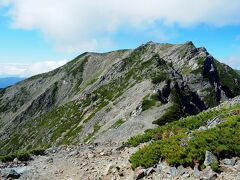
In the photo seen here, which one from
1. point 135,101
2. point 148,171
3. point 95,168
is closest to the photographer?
point 148,171

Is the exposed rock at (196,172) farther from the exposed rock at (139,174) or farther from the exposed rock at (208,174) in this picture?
the exposed rock at (139,174)

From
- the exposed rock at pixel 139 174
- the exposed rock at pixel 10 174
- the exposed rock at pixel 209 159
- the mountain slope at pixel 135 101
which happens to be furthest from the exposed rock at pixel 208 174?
the mountain slope at pixel 135 101

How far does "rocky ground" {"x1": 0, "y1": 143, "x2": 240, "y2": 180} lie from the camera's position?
2342cm

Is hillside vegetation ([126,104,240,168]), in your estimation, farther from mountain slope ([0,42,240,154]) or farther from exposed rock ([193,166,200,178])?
mountain slope ([0,42,240,154])

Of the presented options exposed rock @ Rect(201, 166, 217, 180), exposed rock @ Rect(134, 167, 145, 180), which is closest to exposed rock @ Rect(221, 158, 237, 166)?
exposed rock @ Rect(201, 166, 217, 180)

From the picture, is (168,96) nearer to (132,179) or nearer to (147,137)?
(147,137)

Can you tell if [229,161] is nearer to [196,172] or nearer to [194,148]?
[196,172]

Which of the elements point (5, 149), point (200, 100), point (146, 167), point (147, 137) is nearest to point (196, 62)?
point (200, 100)

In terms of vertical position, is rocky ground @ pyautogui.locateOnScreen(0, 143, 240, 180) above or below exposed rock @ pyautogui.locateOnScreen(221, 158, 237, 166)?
below

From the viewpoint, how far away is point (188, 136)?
93.4ft

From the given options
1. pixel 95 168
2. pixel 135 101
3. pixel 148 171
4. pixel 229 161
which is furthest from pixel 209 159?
pixel 135 101

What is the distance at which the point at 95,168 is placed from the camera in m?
28.9

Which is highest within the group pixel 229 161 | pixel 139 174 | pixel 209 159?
pixel 209 159

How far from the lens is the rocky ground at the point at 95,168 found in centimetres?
2342
